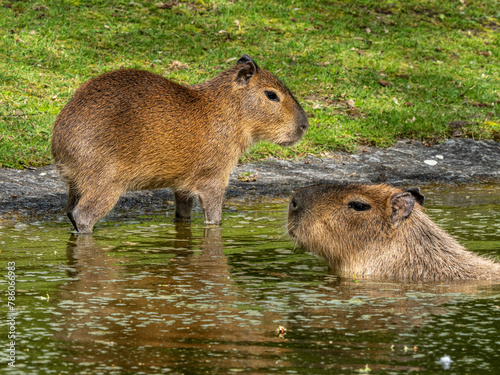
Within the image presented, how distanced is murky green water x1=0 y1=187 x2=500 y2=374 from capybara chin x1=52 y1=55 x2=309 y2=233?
47 centimetres

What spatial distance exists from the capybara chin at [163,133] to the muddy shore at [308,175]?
62cm

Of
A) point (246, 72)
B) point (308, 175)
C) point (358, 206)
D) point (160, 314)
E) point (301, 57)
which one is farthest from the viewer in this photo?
point (301, 57)

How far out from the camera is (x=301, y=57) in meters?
12.8

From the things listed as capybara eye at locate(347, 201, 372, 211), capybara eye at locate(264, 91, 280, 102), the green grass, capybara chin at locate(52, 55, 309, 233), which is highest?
the green grass

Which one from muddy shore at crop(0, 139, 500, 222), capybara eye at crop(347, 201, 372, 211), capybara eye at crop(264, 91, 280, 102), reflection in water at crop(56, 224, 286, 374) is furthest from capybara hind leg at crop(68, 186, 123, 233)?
capybara eye at crop(347, 201, 372, 211)

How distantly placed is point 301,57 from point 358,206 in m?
7.35

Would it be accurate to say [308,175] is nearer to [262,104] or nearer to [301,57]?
[262,104]

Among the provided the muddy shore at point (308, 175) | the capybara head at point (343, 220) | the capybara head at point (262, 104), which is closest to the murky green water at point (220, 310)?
the capybara head at point (343, 220)

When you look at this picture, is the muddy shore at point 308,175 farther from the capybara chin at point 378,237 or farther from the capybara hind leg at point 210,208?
the capybara chin at point 378,237

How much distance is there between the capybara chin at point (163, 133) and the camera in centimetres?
695

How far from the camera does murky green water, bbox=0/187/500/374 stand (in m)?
3.75

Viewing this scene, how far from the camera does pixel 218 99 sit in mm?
7812

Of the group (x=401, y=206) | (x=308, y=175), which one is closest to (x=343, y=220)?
(x=401, y=206)

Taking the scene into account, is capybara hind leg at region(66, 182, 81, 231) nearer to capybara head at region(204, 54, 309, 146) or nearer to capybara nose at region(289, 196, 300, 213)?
capybara head at region(204, 54, 309, 146)
